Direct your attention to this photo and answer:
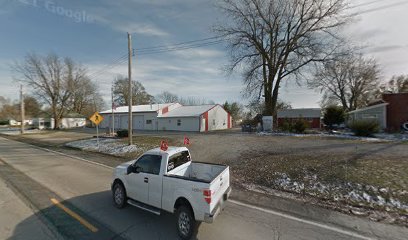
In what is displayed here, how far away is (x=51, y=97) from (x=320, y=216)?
59044mm

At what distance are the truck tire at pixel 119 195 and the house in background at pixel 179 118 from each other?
2787 centimetres

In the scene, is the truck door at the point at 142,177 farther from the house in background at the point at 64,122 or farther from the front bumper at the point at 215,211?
the house in background at the point at 64,122

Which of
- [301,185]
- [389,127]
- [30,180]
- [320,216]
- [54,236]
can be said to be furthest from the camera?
[389,127]

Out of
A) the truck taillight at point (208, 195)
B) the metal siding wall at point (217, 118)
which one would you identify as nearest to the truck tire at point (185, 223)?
the truck taillight at point (208, 195)

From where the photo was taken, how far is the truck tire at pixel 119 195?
5.57 metres

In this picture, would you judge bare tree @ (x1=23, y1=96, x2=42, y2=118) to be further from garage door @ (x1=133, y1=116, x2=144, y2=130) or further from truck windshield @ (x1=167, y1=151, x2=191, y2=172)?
truck windshield @ (x1=167, y1=151, x2=191, y2=172)

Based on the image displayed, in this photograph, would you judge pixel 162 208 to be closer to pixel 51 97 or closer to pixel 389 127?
pixel 389 127

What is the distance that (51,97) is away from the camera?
49.5 meters

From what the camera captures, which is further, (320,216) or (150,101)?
(150,101)

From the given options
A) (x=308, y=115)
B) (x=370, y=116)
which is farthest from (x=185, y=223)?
(x=308, y=115)

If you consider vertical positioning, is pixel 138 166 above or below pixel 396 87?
below

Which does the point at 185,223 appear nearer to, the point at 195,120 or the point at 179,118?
the point at 195,120

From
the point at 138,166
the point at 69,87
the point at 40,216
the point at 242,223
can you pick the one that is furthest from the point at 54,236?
the point at 69,87

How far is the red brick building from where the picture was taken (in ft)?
81.4
